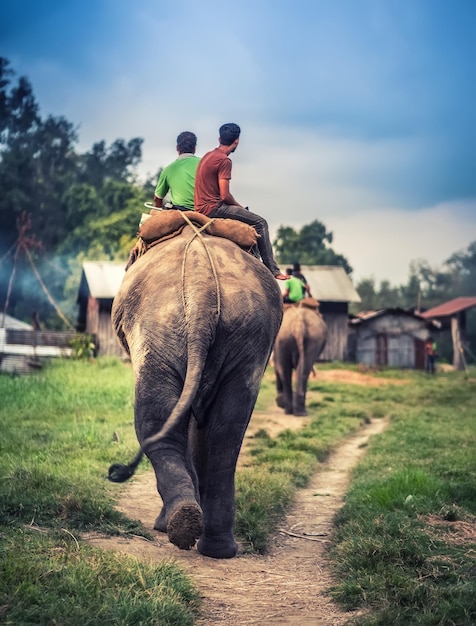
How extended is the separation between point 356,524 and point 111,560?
2115 mm

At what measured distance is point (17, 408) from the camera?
12.4 metres

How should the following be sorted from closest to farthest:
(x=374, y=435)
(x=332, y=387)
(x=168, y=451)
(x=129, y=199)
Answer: (x=168, y=451) < (x=374, y=435) < (x=332, y=387) < (x=129, y=199)

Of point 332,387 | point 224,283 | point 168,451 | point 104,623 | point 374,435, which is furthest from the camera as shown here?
point 332,387

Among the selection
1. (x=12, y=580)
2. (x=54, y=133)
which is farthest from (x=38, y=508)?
(x=54, y=133)

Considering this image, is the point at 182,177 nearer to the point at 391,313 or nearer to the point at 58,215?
the point at 391,313

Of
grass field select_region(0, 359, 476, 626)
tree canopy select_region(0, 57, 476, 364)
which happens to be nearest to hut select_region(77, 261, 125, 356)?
tree canopy select_region(0, 57, 476, 364)

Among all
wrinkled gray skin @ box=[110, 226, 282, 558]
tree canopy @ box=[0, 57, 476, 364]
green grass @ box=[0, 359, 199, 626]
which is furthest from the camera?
tree canopy @ box=[0, 57, 476, 364]

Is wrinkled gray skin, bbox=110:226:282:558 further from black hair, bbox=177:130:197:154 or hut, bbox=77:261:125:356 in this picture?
hut, bbox=77:261:125:356

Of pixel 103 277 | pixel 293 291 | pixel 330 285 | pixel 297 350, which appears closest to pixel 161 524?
pixel 297 350

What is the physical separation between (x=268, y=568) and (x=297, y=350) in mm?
9748

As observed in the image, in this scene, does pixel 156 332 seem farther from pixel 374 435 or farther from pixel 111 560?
pixel 374 435

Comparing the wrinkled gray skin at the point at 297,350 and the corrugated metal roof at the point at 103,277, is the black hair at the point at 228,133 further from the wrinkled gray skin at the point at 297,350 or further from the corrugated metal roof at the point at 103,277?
the corrugated metal roof at the point at 103,277

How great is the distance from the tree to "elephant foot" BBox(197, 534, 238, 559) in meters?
46.0

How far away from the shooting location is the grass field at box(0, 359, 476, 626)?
390 cm
